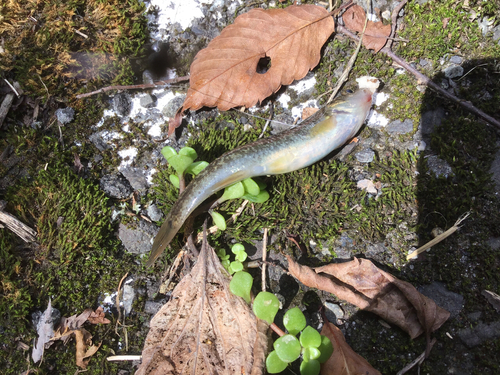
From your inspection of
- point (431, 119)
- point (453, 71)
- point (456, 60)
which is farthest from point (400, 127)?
point (456, 60)

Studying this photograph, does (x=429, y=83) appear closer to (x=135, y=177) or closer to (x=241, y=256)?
(x=241, y=256)

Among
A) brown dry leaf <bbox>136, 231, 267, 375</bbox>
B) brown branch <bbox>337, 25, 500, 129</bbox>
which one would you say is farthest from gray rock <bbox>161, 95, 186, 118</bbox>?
brown branch <bbox>337, 25, 500, 129</bbox>

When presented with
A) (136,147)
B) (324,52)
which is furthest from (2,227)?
(324,52)

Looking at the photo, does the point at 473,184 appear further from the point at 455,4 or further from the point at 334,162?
the point at 455,4

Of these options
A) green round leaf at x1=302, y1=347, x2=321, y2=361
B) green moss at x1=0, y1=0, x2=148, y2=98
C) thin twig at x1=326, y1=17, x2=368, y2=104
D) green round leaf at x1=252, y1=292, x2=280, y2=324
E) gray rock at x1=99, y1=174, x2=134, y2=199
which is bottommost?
green round leaf at x1=302, y1=347, x2=321, y2=361

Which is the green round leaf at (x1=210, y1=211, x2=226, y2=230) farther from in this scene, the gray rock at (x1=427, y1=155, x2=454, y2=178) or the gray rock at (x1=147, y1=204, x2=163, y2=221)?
the gray rock at (x1=427, y1=155, x2=454, y2=178)
